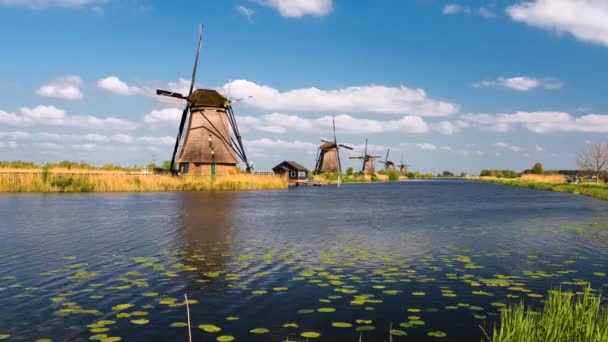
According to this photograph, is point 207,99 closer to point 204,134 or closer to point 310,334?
point 204,134

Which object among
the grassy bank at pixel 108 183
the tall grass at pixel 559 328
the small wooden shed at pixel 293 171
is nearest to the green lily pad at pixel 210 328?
the tall grass at pixel 559 328

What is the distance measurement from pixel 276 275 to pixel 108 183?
128 ft

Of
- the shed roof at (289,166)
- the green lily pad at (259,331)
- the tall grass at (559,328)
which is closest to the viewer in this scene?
the tall grass at (559,328)

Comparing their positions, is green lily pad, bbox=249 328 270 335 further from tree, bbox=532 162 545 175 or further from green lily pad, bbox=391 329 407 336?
tree, bbox=532 162 545 175

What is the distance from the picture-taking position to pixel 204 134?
55.9 m

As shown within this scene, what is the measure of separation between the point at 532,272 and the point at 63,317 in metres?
9.79

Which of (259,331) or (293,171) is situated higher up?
(293,171)

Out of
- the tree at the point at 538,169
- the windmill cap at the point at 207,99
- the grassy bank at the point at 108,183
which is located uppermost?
the windmill cap at the point at 207,99

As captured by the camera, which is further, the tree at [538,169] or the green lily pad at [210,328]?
the tree at [538,169]

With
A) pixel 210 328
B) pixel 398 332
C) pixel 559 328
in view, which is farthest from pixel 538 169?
pixel 210 328

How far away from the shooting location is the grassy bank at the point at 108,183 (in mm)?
42719

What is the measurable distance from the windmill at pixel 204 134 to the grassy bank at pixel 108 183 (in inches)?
220

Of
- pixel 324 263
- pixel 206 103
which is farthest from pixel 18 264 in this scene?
pixel 206 103

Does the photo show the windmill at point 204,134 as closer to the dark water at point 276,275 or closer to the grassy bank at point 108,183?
the grassy bank at point 108,183
